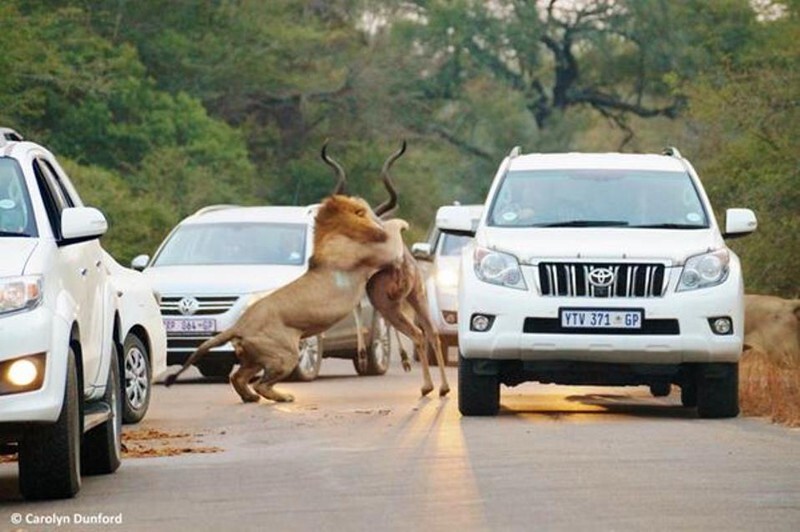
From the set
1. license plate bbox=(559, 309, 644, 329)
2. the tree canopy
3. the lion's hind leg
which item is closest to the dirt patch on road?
license plate bbox=(559, 309, 644, 329)

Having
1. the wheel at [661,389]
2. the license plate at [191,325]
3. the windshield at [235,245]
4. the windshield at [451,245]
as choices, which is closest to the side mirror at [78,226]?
the wheel at [661,389]

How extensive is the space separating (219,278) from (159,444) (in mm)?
8087

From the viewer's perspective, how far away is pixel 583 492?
11938mm

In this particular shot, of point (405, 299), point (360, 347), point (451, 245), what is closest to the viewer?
point (405, 299)

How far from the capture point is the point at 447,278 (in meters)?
27.6

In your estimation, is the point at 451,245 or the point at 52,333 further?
the point at 451,245

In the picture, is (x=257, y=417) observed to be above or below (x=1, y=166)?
below

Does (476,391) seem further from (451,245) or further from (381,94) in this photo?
(381,94)

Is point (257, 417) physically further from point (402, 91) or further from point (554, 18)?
point (554, 18)

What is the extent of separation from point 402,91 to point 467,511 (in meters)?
51.9

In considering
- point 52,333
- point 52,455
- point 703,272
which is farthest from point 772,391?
point 52,333

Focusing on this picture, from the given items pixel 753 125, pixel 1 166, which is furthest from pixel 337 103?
pixel 1 166

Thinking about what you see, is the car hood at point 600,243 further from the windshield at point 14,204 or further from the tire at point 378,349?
the tire at point 378,349

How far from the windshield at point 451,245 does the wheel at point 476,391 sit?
11319mm
